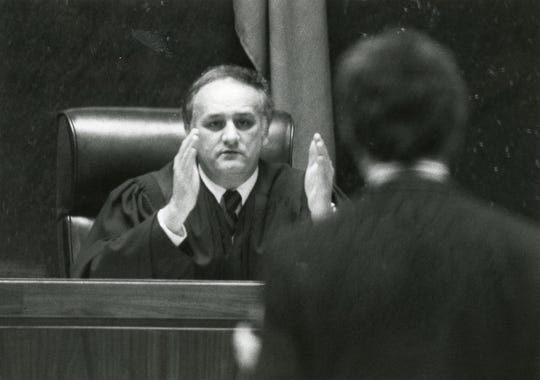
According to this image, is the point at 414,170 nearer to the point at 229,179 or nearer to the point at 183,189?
the point at 183,189

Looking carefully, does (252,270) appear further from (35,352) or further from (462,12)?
(462,12)

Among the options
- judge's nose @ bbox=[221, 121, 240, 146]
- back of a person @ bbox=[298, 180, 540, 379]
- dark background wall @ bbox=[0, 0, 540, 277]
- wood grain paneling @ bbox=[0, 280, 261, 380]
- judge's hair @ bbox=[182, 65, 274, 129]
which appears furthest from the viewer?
dark background wall @ bbox=[0, 0, 540, 277]

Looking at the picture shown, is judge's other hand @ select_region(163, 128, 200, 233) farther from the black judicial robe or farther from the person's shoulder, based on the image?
the person's shoulder

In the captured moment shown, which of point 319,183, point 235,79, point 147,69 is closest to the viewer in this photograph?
point 319,183

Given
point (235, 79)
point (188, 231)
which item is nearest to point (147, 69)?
point (235, 79)

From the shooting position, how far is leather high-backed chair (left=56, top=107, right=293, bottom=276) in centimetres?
289

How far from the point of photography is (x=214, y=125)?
2879mm

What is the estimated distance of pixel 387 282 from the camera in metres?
1.08

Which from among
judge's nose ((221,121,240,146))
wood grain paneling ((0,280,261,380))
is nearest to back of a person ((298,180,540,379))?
wood grain paneling ((0,280,261,380))

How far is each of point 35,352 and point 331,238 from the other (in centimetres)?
88

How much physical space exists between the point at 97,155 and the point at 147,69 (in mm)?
899

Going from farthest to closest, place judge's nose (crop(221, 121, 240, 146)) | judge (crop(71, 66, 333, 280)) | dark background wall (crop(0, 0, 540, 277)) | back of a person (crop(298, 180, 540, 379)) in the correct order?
dark background wall (crop(0, 0, 540, 277)) < judge's nose (crop(221, 121, 240, 146)) < judge (crop(71, 66, 333, 280)) < back of a person (crop(298, 180, 540, 379))

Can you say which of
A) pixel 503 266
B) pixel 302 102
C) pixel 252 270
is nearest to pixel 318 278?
pixel 503 266

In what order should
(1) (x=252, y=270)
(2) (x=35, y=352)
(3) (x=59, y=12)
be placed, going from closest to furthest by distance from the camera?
(2) (x=35, y=352) → (1) (x=252, y=270) → (3) (x=59, y=12)
